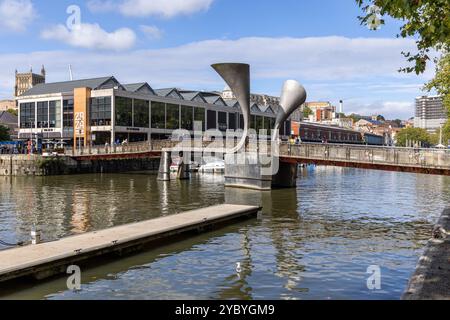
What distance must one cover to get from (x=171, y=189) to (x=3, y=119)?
99994 millimetres

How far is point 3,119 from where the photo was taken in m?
134

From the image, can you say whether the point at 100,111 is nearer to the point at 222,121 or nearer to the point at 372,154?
the point at 222,121

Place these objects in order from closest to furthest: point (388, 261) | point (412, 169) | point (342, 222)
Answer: point (388, 261)
point (342, 222)
point (412, 169)

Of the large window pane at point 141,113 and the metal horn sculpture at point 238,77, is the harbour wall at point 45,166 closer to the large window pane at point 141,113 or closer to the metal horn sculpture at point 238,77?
the large window pane at point 141,113

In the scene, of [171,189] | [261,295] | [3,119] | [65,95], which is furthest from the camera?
[3,119]

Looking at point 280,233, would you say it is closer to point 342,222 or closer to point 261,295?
point 342,222

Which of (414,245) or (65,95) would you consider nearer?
(414,245)

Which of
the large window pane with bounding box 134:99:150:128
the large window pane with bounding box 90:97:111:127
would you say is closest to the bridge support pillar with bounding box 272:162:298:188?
the large window pane with bounding box 90:97:111:127

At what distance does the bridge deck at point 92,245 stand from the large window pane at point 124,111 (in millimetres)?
68696

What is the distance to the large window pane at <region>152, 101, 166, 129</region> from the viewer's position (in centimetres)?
10241

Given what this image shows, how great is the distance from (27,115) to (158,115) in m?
27.3

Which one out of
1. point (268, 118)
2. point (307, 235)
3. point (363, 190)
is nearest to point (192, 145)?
point (363, 190)

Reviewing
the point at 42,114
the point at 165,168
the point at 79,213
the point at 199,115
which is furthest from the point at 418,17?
the point at 199,115

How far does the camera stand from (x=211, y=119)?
121438 mm
